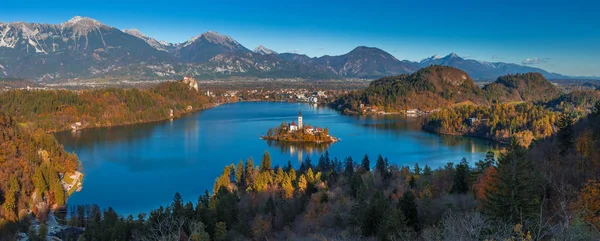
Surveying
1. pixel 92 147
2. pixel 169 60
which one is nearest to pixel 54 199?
pixel 92 147

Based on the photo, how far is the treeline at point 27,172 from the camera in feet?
37.3

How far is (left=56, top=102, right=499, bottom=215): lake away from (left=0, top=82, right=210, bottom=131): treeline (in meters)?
1.93

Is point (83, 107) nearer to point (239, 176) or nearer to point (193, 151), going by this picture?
point (193, 151)

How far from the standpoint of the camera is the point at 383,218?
7059 mm

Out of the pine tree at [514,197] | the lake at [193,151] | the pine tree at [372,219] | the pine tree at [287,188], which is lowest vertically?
the lake at [193,151]

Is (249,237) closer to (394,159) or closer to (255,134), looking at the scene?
(394,159)

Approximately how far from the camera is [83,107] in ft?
99.6

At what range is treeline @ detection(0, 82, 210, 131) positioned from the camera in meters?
27.9

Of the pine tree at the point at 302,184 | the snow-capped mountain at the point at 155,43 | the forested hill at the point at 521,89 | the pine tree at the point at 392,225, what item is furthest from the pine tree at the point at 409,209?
the snow-capped mountain at the point at 155,43

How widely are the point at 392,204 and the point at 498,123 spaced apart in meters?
18.1

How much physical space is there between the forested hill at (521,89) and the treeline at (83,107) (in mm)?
29696

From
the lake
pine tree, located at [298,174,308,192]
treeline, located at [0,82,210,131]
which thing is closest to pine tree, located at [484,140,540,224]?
pine tree, located at [298,174,308,192]

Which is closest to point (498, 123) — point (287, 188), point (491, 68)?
point (287, 188)

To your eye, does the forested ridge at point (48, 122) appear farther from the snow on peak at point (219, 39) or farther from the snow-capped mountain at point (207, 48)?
the snow on peak at point (219, 39)
